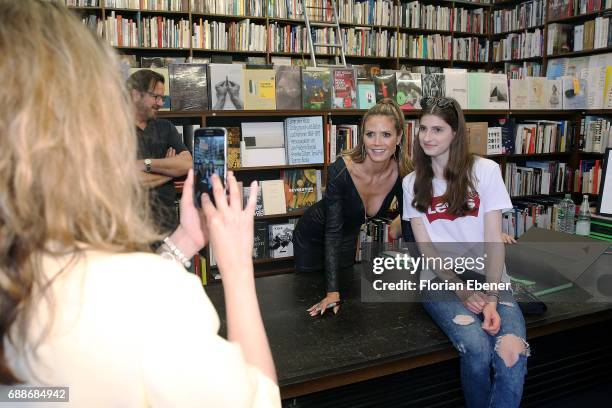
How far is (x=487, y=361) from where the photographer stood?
65.4 inches

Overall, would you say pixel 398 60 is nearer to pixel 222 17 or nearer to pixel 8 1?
pixel 222 17

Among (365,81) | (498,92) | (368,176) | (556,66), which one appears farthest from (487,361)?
(556,66)

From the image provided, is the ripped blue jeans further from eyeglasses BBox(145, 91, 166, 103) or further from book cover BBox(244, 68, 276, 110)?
book cover BBox(244, 68, 276, 110)

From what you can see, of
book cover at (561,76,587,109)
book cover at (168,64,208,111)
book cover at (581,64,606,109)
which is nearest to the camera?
book cover at (168,64,208,111)

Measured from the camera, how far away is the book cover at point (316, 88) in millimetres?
3400

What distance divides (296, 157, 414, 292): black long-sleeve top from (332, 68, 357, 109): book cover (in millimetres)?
1219

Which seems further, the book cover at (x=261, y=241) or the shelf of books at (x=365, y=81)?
the book cover at (x=261, y=241)

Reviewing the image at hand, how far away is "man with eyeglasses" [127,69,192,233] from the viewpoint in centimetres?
260

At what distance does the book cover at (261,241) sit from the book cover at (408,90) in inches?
52.7

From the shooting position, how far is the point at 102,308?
0.52m

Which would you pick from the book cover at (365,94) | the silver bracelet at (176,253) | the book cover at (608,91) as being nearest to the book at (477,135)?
the book cover at (365,94)

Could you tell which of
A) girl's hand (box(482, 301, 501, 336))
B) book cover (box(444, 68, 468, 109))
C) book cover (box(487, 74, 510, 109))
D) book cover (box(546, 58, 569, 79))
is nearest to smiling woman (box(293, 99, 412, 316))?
girl's hand (box(482, 301, 501, 336))

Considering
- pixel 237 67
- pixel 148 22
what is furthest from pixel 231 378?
pixel 148 22

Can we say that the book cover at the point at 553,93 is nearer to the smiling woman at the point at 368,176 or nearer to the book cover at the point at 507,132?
the book cover at the point at 507,132
